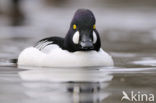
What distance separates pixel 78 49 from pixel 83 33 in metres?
0.36

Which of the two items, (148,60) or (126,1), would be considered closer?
(148,60)

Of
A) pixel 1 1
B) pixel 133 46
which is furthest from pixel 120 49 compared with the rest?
pixel 1 1

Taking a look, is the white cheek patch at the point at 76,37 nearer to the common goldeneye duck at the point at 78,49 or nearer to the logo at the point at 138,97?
the common goldeneye duck at the point at 78,49

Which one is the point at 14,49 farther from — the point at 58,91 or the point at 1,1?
the point at 1,1

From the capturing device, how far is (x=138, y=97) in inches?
270

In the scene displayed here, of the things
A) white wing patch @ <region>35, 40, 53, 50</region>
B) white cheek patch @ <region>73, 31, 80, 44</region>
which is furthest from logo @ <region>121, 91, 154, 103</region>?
white wing patch @ <region>35, 40, 53, 50</region>

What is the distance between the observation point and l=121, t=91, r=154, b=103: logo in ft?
22.0

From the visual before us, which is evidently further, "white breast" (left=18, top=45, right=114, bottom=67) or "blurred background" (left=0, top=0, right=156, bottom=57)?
"blurred background" (left=0, top=0, right=156, bottom=57)

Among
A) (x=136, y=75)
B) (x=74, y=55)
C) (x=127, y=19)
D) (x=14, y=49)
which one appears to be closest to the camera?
(x=136, y=75)

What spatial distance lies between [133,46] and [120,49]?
81 cm

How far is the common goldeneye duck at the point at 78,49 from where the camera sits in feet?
30.6

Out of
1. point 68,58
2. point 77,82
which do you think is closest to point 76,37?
point 68,58

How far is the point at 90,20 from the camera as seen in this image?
932cm

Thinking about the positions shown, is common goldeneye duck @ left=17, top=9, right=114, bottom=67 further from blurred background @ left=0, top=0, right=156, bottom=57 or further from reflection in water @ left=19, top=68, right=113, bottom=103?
blurred background @ left=0, top=0, right=156, bottom=57
